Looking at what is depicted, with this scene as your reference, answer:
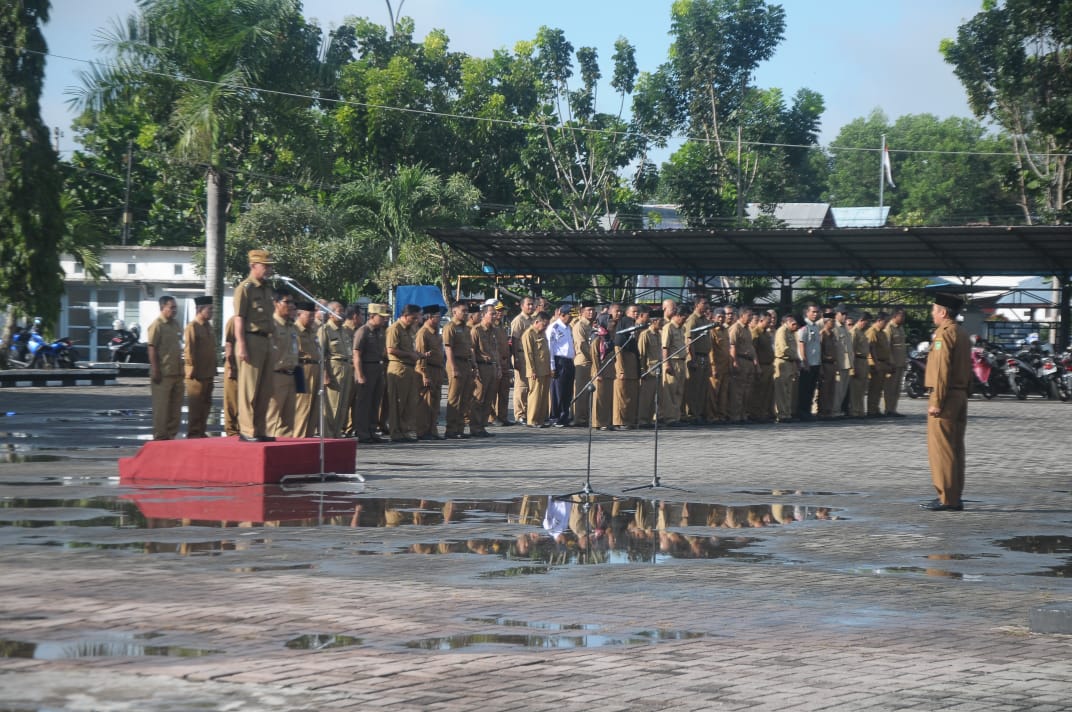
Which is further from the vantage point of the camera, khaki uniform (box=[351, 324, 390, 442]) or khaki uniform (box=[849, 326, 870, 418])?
khaki uniform (box=[849, 326, 870, 418])

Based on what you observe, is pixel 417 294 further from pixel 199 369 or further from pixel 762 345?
pixel 199 369

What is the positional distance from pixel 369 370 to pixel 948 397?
828 cm

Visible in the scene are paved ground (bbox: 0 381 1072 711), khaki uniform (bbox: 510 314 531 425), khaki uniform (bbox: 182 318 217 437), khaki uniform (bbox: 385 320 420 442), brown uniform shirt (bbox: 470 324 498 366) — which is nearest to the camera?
paved ground (bbox: 0 381 1072 711)

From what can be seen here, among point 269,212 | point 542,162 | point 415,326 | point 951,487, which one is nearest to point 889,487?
point 951,487

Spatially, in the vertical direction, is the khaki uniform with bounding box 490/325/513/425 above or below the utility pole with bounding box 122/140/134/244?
below

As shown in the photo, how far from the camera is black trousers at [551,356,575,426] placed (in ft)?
76.6

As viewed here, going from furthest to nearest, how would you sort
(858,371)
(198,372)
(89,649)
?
1. (858,371)
2. (198,372)
3. (89,649)

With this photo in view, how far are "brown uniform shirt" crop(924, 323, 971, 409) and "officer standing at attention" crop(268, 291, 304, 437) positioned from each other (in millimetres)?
7033

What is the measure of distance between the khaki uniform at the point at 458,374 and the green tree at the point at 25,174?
736 inches

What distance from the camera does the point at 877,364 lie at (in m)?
26.8

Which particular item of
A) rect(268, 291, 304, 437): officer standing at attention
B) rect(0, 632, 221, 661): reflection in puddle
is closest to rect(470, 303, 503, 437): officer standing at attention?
rect(268, 291, 304, 437): officer standing at attention

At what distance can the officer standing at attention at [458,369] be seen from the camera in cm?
2056

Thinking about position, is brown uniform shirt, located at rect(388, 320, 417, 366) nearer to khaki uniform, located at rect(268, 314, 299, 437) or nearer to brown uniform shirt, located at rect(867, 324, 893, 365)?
khaki uniform, located at rect(268, 314, 299, 437)

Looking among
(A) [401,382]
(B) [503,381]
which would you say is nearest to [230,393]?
(A) [401,382]
